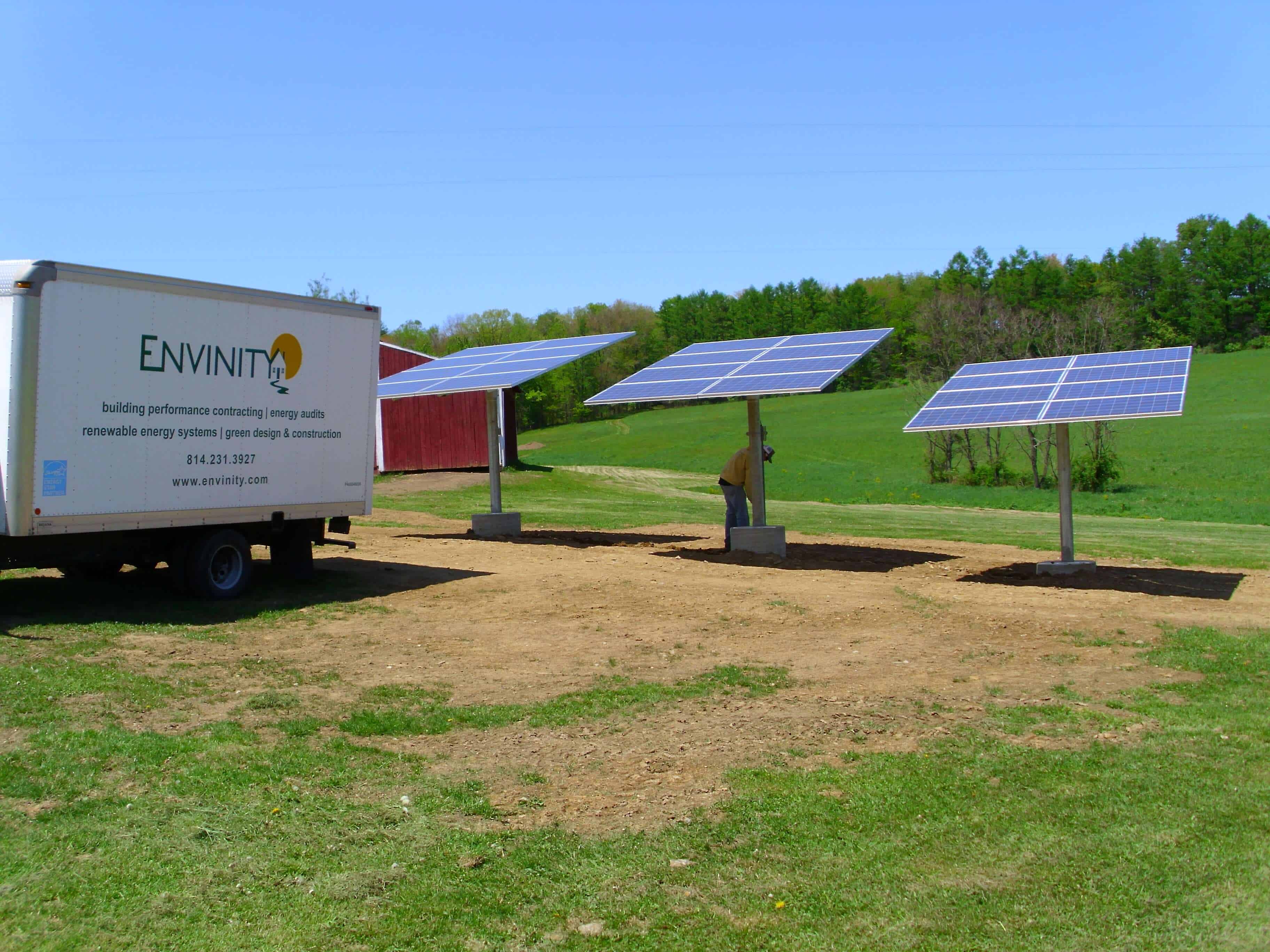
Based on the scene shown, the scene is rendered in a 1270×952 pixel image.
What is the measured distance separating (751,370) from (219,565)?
10426mm

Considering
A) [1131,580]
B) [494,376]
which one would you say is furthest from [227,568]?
[1131,580]

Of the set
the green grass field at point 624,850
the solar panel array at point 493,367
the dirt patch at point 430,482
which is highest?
the solar panel array at point 493,367

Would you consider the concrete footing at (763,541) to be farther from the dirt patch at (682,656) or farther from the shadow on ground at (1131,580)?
the shadow on ground at (1131,580)

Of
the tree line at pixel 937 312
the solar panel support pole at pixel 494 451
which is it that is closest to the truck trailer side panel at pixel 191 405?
the solar panel support pole at pixel 494 451

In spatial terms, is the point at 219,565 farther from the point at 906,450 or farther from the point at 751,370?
the point at 906,450

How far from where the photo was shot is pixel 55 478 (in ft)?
37.7

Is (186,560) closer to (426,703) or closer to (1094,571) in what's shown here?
(426,703)

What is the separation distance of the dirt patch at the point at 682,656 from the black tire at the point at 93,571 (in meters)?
2.44

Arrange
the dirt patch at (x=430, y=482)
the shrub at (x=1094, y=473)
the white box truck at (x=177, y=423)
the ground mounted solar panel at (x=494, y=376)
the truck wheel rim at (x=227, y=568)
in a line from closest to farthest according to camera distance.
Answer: the white box truck at (x=177, y=423) < the truck wheel rim at (x=227, y=568) < the ground mounted solar panel at (x=494, y=376) < the dirt patch at (x=430, y=482) < the shrub at (x=1094, y=473)

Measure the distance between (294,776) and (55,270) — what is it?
268 inches

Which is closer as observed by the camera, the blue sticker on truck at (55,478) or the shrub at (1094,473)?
the blue sticker on truck at (55,478)

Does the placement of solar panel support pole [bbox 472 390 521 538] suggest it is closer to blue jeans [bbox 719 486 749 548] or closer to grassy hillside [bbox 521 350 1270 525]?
blue jeans [bbox 719 486 749 548]

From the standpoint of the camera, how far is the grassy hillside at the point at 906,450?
118 feet

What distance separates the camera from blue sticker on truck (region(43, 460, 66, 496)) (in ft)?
37.4
